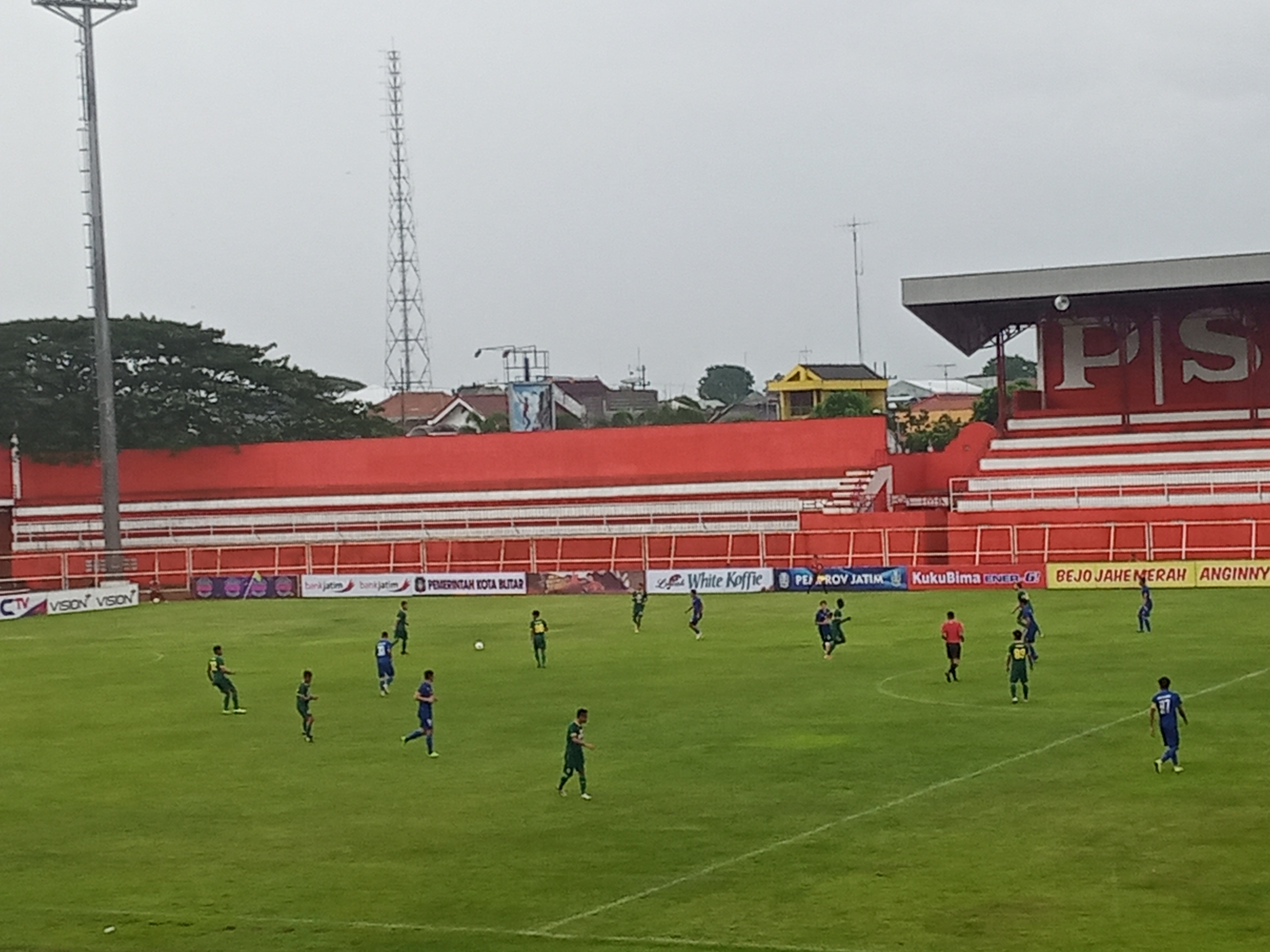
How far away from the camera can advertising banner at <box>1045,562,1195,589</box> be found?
57531 millimetres

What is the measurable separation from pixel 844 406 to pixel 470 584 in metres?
54.7

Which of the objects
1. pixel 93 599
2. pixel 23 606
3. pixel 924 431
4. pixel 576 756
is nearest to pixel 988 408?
pixel 924 431

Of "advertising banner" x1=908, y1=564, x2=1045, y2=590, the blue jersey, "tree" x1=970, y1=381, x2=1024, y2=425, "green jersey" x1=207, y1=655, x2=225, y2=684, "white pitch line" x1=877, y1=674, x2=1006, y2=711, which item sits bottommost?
"white pitch line" x1=877, y1=674, x2=1006, y2=711

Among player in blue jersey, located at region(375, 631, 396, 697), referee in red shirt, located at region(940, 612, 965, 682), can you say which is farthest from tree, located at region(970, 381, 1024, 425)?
player in blue jersey, located at region(375, 631, 396, 697)

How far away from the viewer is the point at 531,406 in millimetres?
98688

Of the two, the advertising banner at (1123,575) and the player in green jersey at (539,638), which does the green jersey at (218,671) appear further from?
the advertising banner at (1123,575)

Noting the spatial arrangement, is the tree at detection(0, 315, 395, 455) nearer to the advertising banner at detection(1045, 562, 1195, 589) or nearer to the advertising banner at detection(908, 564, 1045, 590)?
the advertising banner at detection(908, 564, 1045, 590)

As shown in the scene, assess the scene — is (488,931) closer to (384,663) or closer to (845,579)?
(384,663)

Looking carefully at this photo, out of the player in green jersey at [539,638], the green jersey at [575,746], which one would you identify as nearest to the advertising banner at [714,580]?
the player in green jersey at [539,638]

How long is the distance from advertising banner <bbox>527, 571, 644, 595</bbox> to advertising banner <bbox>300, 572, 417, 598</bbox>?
5.72 metres

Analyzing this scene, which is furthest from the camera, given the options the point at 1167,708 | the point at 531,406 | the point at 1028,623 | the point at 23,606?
the point at 531,406

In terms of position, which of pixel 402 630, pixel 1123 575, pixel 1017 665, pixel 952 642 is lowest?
pixel 1123 575

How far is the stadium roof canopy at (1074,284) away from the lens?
221ft

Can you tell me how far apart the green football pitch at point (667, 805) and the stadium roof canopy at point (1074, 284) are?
24.4 meters
